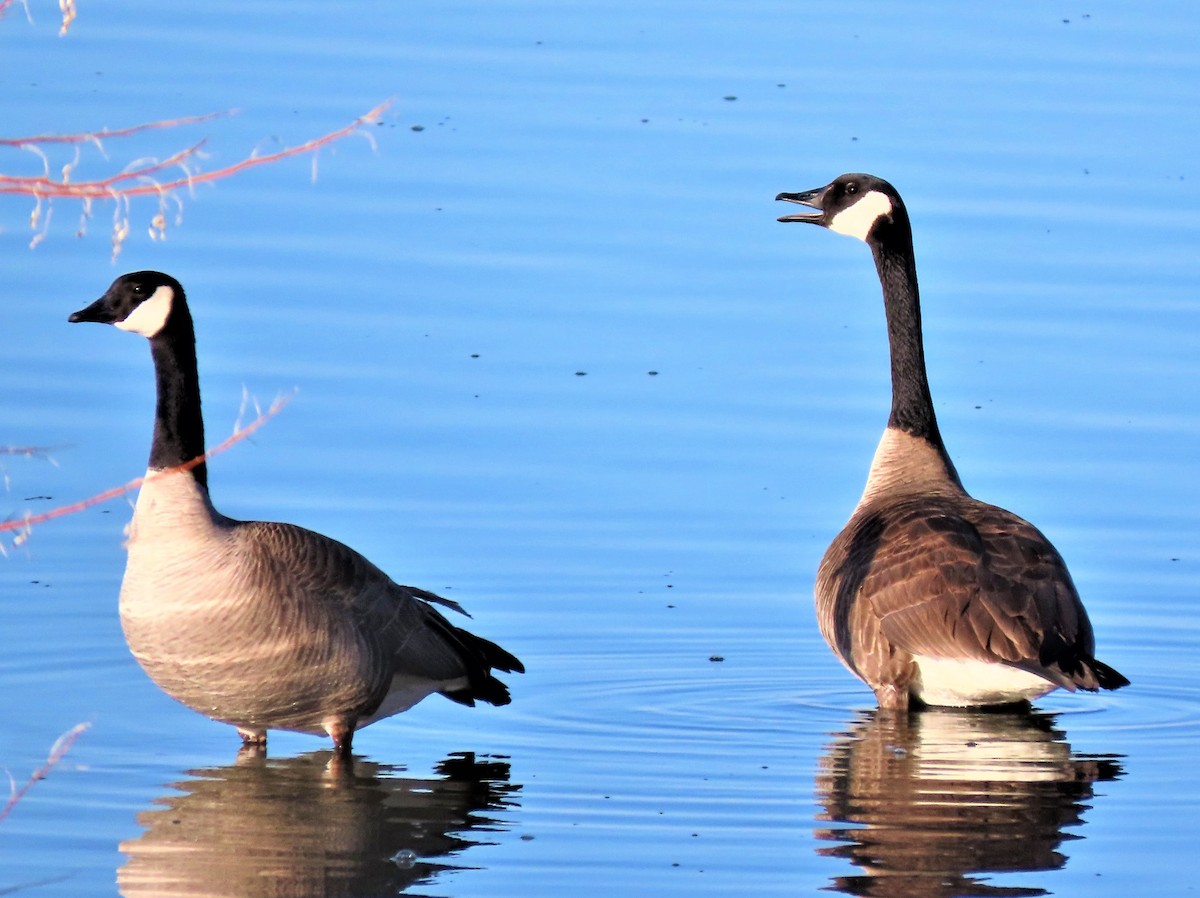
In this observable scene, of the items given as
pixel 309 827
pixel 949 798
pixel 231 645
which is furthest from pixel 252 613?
pixel 949 798

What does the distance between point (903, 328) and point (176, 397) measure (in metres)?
3.84

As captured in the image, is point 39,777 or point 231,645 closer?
point 39,777

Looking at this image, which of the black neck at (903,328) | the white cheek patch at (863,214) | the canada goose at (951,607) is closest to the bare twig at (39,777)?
the canada goose at (951,607)

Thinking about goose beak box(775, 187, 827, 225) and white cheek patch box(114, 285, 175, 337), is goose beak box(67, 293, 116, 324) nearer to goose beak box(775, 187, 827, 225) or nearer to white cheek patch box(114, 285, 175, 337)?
white cheek patch box(114, 285, 175, 337)

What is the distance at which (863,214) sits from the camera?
35.5ft

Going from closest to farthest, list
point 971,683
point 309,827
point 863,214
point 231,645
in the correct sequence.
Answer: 1. point 309,827
2. point 231,645
3. point 971,683
4. point 863,214

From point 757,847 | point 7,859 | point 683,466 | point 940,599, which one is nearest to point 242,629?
point 7,859

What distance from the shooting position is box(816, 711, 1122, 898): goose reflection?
6648 mm

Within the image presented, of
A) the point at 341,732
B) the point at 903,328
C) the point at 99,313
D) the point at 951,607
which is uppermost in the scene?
the point at 903,328

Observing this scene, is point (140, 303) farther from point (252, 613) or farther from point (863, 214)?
point (863, 214)

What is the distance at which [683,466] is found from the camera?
1145 cm

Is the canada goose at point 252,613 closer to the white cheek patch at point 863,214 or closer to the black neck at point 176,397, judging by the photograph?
the black neck at point 176,397

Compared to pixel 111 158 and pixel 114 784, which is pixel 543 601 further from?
pixel 111 158

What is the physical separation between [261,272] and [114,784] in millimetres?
6212
